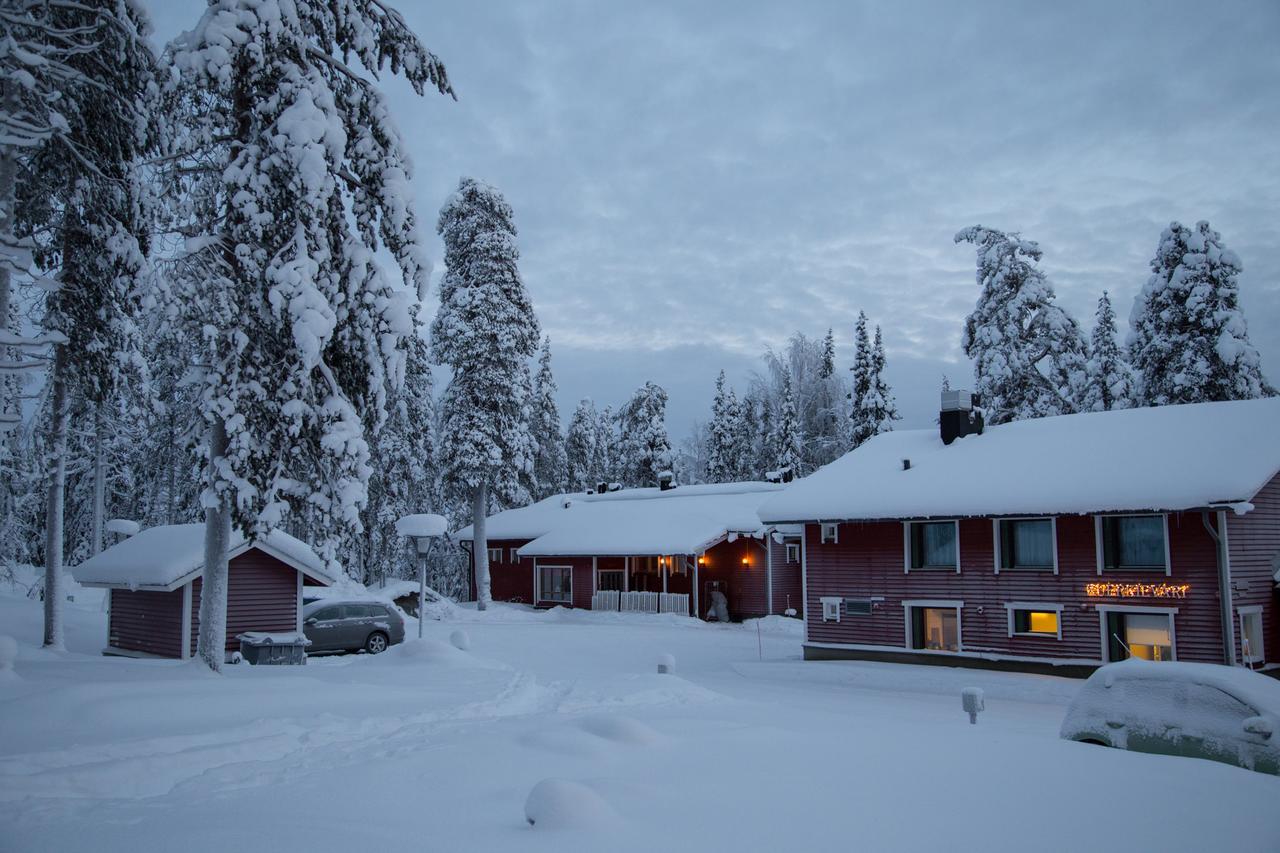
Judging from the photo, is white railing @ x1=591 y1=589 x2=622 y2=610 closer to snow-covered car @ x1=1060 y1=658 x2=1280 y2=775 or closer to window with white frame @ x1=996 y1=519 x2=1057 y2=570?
window with white frame @ x1=996 y1=519 x2=1057 y2=570

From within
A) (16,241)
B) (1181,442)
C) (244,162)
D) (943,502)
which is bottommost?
(943,502)

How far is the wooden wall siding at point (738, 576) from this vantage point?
39312 mm

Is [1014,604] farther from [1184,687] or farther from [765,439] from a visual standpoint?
[765,439]

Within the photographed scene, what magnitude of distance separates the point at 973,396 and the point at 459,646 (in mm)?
17996

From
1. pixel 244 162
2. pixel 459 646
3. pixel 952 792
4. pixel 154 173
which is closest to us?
pixel 952 792

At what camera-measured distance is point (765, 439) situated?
6688cm

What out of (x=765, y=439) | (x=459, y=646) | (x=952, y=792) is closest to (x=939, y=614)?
(x=459, y=646)

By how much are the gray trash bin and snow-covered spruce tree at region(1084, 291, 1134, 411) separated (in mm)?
41237

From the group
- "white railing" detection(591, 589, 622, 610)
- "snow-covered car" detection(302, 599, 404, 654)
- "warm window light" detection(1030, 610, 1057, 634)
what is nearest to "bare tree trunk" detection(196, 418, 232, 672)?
"snow-covered car" detection(302, 599, 404, 654)

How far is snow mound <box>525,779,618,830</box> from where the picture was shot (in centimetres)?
687

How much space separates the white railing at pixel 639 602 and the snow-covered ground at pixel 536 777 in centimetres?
2353

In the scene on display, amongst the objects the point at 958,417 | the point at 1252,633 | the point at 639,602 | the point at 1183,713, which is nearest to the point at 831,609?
the point at 958,417

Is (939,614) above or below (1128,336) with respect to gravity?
below

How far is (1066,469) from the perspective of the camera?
22.7 metres
